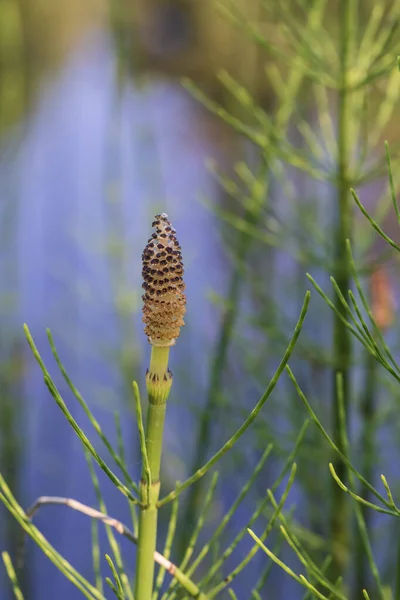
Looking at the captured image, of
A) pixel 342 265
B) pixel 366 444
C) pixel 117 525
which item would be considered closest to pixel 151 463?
pixel 117 525

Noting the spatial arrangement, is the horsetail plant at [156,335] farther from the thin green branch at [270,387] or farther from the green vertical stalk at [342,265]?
the green vertical stalk at [342,265]

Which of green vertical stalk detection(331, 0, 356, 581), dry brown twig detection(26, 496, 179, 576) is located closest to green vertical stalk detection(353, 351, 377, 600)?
green vertical stalk detection(331, 0, 356, 581)

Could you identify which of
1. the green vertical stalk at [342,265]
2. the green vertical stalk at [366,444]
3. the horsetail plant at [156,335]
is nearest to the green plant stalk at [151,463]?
the horsetail plant at [156,335]

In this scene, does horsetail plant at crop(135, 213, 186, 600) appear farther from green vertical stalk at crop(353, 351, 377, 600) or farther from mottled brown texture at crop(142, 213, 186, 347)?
green vertical stalk at crop(353, 351, 377, 600)

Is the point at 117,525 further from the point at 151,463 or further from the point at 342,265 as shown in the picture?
the point at 342,265

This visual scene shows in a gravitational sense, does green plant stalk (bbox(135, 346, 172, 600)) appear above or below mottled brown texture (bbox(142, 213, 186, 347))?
below

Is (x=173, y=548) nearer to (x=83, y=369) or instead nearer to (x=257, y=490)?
(x=257, y=490)

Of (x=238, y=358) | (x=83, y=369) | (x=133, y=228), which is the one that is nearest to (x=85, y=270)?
(x=133, y=228)
